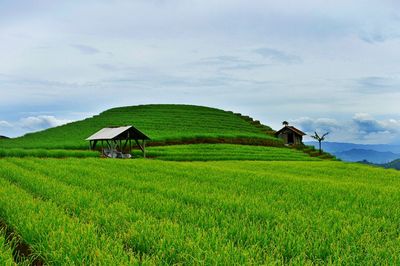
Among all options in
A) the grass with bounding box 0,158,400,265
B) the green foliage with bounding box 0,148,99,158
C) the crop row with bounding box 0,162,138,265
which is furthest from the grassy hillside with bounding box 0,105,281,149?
the crop row with bounding box 0,162,138,265

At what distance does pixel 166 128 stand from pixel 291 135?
2332 cm

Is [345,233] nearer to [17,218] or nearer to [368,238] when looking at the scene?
[368,238]

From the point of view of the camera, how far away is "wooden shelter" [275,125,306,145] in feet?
249

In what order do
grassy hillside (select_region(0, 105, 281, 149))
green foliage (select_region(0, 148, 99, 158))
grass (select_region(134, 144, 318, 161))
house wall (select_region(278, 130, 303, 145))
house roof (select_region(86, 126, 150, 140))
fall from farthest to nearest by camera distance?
house wall (select_region(278, 130, 303, 145)), grassy hillside (select_region(0, 105, 281, 149)), grass (select_region(134, 144, 318, 161)), house roof (select_region(86, 126, 150, 140)), green foliage (select_region(0, 148, 99, 158))

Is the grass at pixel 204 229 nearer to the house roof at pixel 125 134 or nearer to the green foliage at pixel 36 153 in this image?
the green foliage at pixel 36 153

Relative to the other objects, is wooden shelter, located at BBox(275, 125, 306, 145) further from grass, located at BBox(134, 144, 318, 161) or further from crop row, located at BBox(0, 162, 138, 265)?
crop row, located at BBox(0, 162, 138, 265)

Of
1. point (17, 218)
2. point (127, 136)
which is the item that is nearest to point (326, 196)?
point (17, 218)

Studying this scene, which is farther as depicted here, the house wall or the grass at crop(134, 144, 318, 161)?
the house wall

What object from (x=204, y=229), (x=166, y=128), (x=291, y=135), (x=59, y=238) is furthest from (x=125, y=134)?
(x=291, y=135)

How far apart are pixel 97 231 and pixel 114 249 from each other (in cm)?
190

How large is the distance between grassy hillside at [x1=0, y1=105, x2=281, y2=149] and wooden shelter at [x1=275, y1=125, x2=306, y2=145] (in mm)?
3674

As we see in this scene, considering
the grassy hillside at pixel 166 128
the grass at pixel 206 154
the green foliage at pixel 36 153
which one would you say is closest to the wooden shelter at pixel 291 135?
the grassy hillside at pixel 166 128

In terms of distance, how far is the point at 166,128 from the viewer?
72.4m

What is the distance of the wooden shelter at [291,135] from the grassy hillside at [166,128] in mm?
3674
